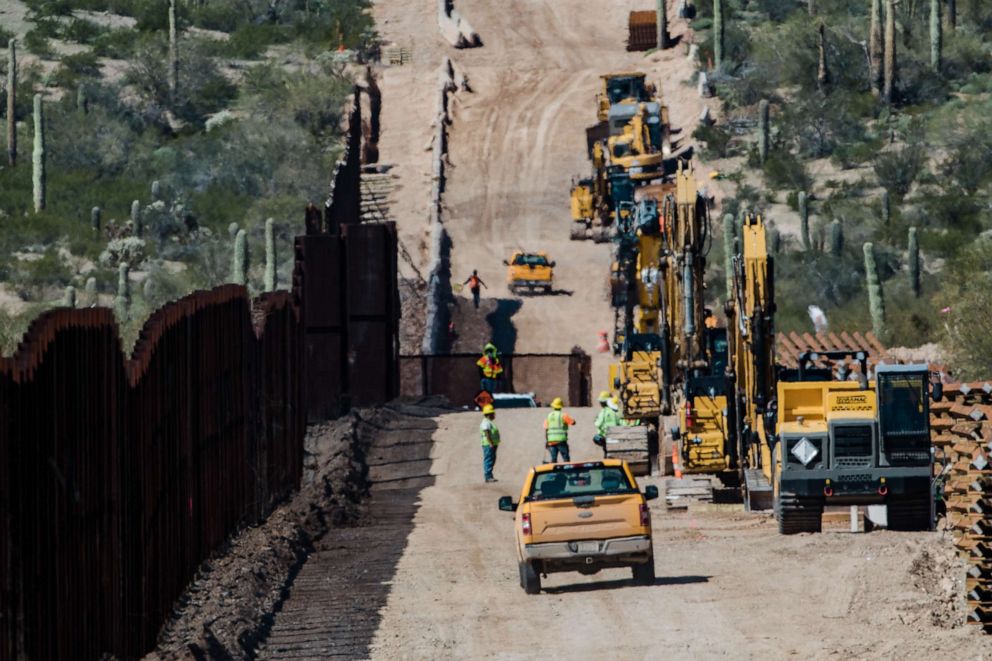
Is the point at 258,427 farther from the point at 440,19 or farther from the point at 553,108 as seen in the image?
the point at 440,19

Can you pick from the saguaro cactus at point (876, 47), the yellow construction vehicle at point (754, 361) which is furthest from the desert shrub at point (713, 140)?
the yellow construction vehicle at point (754, 361)

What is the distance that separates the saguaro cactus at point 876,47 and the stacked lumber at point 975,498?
191 feet

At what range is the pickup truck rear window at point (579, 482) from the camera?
22.4 meters

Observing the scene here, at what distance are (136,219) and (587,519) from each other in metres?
55.2

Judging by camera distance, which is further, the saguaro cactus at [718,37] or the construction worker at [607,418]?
the saguaro cactus at [718,37]

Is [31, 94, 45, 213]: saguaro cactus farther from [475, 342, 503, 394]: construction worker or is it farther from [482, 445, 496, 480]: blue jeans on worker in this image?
[482, 445, 496, 480]: blue jeans on worker

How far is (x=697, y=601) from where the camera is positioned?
21.0m

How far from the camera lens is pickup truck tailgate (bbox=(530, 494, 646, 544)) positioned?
21953 millimetres

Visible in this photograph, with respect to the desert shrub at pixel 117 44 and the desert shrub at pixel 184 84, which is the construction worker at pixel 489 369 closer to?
the desert shrub at pixel 184 84

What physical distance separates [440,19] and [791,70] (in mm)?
16287

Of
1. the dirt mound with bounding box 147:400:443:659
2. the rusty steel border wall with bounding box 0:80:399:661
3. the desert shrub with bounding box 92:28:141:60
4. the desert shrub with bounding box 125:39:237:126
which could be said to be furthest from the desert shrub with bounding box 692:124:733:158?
the rusty steel border wall with bounding box 0:80:399:661

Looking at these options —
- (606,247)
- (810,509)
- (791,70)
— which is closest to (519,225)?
(606,247)

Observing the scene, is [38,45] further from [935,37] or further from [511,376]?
[511,376]

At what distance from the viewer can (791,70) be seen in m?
93.6
